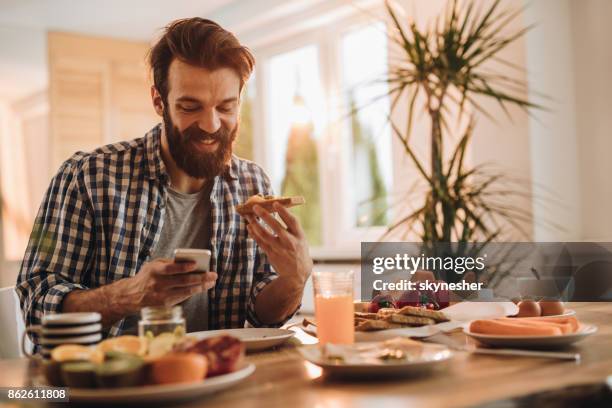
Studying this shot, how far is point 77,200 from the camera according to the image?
5.76 feet

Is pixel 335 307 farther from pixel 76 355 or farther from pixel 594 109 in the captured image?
pixel 594 109

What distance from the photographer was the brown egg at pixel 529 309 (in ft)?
4.77

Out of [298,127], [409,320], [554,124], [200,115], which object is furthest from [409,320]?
[298,127]

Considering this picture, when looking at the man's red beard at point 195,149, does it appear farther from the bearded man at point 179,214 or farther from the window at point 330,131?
the window at point 330,131

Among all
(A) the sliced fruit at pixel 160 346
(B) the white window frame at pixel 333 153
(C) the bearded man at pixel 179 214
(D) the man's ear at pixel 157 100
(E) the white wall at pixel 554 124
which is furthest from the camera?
(B) the white window frame at pixel 333 153

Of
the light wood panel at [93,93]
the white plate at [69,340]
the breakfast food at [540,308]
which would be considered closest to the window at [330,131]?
the light wood panel at [93,93]

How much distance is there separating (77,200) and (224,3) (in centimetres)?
367

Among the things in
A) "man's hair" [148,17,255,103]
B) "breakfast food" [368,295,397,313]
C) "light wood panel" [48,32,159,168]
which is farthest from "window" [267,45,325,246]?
"breakfast food" [368,295,397,313]

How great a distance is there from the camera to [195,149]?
188 cm

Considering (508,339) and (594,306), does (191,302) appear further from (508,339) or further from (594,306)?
(594,306)

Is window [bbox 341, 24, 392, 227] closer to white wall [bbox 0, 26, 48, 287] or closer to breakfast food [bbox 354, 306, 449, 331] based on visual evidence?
white wall [bbox 0, 26, 48, 287]

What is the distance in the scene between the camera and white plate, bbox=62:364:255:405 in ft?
2.72

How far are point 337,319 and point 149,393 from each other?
47 cm

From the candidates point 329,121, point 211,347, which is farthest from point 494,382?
point 329,121
